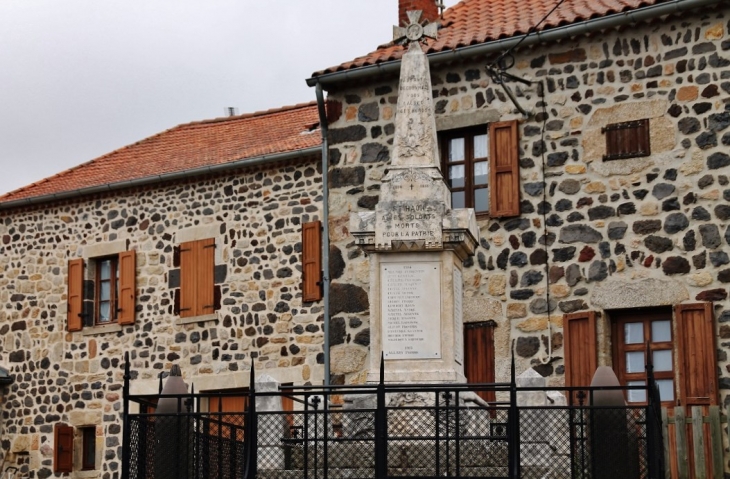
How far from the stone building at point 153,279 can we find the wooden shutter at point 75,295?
22mm

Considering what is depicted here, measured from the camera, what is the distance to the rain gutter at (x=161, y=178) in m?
22.4

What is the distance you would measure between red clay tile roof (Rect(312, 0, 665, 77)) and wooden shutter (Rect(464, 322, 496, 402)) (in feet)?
11.4

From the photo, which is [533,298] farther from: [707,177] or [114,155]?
[114,155]

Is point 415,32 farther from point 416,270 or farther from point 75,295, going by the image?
point 75,295

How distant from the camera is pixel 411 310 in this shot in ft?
47.2

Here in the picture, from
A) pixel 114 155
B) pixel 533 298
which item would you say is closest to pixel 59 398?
pixel 114 155

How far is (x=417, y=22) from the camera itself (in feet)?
49.8

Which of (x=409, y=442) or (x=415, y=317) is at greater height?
(x=415, y=317)

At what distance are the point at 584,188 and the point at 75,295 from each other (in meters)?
9.78

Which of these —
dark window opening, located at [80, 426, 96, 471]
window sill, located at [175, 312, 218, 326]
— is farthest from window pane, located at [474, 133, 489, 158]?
dark window opening, located at [80, 426, 96, 471]

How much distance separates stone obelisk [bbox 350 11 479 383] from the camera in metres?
14.3

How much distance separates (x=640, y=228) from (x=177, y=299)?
27.5 feet

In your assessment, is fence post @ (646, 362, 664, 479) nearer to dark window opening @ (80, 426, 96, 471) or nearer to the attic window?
the attic window

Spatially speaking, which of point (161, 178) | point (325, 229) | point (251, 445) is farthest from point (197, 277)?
point (251, 445)
